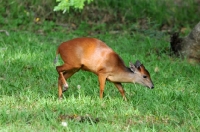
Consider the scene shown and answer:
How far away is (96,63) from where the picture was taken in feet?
23.6

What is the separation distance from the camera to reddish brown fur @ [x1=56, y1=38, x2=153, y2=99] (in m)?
7.20

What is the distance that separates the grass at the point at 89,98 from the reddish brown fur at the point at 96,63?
0.23m

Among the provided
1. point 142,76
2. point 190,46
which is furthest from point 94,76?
point 190,46

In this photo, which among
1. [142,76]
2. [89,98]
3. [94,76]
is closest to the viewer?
[89,98]

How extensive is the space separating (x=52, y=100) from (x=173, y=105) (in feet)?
4.87

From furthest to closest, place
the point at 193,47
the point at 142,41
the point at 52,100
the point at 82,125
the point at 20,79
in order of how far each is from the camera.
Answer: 1. the point at 142,41
2. the point at 193,47
3. the point at 20,79
4. the point at 52,100
5. the point at 82,125

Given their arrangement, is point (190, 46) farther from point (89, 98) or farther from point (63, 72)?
point (89, 98)

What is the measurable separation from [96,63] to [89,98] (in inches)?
17.5

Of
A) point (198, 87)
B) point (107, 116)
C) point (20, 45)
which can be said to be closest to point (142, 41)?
point (20, 45)

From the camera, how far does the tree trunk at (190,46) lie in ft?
32.8

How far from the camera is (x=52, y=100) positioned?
7.09 metres

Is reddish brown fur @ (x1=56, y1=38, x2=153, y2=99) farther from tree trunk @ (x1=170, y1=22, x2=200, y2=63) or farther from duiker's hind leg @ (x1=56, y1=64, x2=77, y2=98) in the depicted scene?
tree trunk @ (x1=170, y1=22, x2=200, y2=63)

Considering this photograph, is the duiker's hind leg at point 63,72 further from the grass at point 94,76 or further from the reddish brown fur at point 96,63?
the grass at point 94,76

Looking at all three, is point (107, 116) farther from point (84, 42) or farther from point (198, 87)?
point (198, 87)
